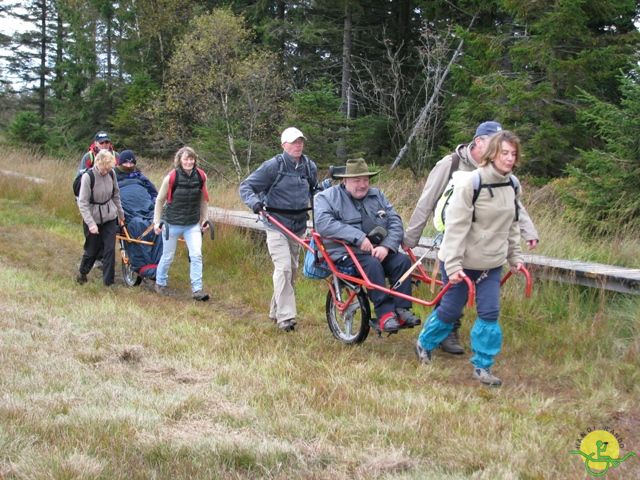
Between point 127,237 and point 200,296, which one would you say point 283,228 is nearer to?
point 200,296

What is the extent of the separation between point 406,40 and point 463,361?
1008 inches

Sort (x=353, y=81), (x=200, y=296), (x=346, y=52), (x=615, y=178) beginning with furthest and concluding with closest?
(x=353, y=81), (x=346, y=52), (x=615, y=178), (x=200, y=296)

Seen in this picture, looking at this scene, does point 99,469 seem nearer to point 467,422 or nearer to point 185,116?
point 467,422

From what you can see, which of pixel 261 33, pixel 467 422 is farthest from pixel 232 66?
pixel 467 422

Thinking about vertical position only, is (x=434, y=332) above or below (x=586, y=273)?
below

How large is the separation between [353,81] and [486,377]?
25.4 meters

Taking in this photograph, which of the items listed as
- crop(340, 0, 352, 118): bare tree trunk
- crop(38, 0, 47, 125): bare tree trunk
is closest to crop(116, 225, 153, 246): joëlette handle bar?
crop(340, 0, 352, 118): bare tree trunk

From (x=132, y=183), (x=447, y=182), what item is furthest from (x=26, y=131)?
(x=447, y=182)

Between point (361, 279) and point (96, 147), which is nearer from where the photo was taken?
point (361, 279)

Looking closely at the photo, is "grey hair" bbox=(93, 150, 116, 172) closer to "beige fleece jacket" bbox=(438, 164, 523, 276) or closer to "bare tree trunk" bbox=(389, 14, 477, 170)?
"beige fleece jacket" bbox=(438, 164, 523, 276)

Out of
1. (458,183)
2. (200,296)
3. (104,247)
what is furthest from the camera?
(104,247)

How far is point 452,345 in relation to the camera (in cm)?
636

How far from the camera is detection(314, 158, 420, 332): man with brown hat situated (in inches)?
238

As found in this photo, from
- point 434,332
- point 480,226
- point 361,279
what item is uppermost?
point 480,226
